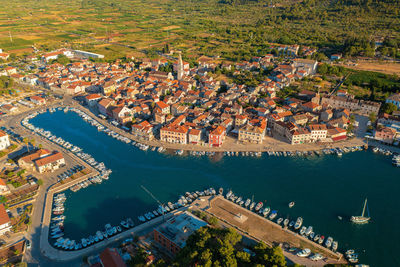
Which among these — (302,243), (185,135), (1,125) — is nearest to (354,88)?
(185,135)

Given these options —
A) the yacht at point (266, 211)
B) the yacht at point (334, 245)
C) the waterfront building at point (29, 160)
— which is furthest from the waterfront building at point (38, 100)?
the yacht at point (334, 245)

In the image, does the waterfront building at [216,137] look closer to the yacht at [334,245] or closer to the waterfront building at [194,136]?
the waterfront building at [194,136]

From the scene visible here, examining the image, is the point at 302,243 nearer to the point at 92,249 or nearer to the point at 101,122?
the point at 92,249

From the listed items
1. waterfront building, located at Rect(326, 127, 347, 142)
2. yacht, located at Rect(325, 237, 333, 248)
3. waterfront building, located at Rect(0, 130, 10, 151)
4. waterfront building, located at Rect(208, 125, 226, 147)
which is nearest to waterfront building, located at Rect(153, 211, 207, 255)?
yacht, located at Rect(325, 237, 333, 248)

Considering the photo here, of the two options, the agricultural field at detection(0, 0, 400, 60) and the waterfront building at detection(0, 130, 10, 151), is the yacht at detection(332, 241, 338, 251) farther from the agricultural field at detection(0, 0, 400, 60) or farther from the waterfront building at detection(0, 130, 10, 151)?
the agricultural field at detection(0, 0, 400, 60)

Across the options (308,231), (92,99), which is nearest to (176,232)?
(308,231)
